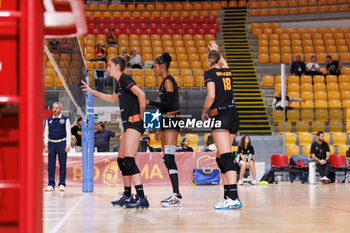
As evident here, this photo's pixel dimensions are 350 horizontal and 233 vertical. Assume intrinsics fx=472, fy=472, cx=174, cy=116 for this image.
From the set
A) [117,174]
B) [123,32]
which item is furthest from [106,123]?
[123,32]

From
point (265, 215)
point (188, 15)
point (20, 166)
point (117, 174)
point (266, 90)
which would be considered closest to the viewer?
point (20, 166)

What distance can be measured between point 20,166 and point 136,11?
21.8 metres

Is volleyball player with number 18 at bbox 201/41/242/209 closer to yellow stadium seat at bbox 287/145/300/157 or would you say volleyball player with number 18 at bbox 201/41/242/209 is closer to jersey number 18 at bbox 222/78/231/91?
jersey number 18 at bbox 222/78/231/91

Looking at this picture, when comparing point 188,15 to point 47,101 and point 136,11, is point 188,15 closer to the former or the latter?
point 136,11

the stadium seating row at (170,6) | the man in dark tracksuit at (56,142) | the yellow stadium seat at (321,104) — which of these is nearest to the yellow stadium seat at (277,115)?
the yellow stadium seat at (321,104)

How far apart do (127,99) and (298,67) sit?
1271 centimetres

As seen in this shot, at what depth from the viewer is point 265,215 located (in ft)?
15.3

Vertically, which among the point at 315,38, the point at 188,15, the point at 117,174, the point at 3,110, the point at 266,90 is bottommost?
the point at 117,174

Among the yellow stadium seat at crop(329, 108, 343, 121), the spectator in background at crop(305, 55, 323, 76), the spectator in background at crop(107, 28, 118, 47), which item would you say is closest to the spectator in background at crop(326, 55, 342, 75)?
the spectator in background at crop(305, 55, 323, 76)

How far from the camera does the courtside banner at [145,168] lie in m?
10.6

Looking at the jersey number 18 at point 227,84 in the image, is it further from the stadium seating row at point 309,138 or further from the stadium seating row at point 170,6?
the stadium seating row at point 170,6

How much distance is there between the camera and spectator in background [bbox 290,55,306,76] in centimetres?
1709

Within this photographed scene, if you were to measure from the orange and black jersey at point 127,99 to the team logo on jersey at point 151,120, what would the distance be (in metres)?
7.51

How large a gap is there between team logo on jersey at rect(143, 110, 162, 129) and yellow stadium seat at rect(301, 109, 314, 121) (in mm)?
4872
